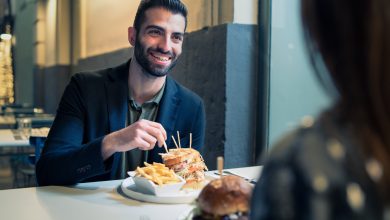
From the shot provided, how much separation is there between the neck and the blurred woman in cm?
180

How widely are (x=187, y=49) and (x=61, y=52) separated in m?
6.21

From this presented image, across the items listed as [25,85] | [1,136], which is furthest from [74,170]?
[25,85]

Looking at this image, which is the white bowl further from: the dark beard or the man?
the dark beard

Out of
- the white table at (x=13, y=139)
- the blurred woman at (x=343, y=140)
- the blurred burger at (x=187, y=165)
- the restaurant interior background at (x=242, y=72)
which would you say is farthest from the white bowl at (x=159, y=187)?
the white table at (x=13, y=139)

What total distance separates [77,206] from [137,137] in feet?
1.07

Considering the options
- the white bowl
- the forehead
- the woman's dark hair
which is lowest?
the white bowl

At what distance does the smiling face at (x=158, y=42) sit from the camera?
84.8 inches

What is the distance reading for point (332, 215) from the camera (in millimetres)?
395

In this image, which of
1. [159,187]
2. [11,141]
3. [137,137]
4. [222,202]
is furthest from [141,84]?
[11,141]

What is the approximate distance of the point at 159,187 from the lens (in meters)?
1.50

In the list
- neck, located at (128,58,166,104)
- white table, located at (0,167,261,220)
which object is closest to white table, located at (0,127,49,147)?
neck, located at (128,58,166,104)

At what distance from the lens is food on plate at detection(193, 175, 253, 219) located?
990 mm

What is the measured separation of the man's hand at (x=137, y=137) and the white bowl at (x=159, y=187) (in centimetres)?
13

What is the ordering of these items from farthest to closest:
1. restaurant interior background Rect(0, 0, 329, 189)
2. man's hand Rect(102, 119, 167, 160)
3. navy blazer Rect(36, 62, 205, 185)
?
restaurant interior background Rect(0, 0, 329, 189) → navy blazer Rect(36, 62, 205, 185) → man's hand Rect(102, 119, 167, 160)
